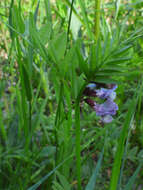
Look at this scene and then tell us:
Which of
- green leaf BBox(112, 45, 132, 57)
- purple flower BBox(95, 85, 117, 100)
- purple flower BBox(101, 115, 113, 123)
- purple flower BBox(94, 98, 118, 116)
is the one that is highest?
green leaf BBox(112, 45, 132, 57)

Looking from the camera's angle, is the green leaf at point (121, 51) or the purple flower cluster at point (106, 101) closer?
the green leaf at point (121, 51)

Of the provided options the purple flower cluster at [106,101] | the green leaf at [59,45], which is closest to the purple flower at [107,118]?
the purple flower cluster at [106,101]

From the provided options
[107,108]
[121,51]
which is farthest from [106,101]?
[121,51]

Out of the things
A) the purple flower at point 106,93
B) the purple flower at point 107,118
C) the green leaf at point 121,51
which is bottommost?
the purple flower at point 107,118

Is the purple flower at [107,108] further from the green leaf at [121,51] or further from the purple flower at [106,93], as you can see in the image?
the green leaf at [121,51]

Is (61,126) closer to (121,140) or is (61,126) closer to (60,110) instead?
(60,110)

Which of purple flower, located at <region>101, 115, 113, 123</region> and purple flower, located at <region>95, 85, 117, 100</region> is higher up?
purple flower, located at <region>95, 85, 117, 100</region>

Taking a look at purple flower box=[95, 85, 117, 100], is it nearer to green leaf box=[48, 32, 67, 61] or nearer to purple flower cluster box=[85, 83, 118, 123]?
purple flower cluster box=[85, 83, 118, 123]

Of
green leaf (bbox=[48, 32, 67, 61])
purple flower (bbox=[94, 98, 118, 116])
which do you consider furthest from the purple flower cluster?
green leaf (bbox=[48, 32, 67, 61])

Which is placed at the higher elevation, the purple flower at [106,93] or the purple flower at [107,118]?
the purple flower at [106,93]

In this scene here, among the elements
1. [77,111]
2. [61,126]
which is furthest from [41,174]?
[77,111]

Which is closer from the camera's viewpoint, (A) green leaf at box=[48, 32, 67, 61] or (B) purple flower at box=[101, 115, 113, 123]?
(A) green leaf at box=[48, 32, 67, 61]
